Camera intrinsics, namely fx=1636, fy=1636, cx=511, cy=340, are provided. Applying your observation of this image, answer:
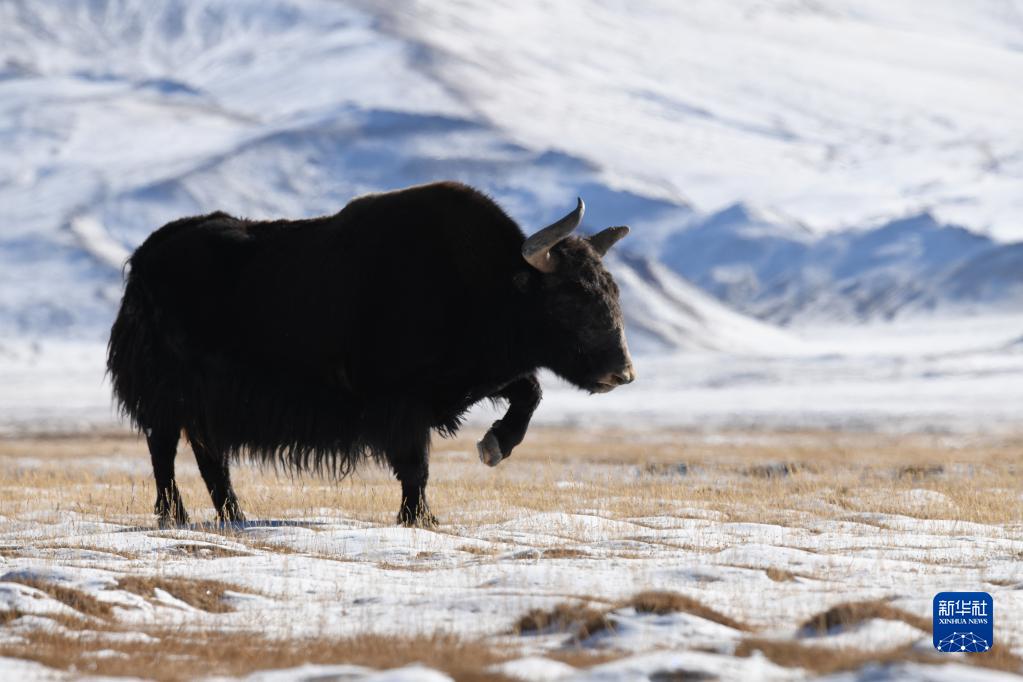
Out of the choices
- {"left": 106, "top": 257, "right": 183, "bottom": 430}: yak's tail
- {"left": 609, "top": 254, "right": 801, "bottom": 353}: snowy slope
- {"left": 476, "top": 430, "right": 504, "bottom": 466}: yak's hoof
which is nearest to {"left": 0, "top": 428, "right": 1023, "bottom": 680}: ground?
{"left": 476, "top": 430, "right": 504, "bottom": 466}: yak's hoof

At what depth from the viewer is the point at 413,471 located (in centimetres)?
1197

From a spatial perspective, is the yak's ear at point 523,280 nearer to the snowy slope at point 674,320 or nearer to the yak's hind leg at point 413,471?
the yak's hind leg at point 413,471

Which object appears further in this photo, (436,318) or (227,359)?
(227,359)

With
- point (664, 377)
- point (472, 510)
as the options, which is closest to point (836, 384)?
point (664, 377)

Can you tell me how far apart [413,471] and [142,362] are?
2637mm

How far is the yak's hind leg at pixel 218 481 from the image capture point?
13.1 metres

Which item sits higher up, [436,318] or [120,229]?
[120,229]

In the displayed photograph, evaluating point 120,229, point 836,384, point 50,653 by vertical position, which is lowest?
point 50,653

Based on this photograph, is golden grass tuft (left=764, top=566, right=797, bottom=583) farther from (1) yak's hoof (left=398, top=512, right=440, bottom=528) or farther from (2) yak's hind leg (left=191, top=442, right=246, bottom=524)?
(2) yak's hind leg (left=191, top=442, right=246, bottom=524)

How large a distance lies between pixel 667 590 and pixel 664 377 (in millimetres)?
118641

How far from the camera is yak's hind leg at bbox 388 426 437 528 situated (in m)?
11.9

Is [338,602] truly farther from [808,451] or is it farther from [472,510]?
[808,451]

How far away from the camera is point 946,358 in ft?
439

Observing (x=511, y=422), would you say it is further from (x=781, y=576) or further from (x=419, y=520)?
(x=781, y=576)
